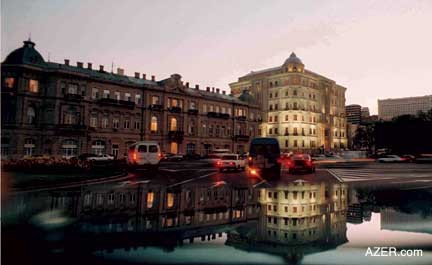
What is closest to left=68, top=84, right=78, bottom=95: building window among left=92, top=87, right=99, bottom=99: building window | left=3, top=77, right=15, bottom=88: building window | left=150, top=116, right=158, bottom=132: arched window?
left=92, top=87, right=99, bottom=99: building window

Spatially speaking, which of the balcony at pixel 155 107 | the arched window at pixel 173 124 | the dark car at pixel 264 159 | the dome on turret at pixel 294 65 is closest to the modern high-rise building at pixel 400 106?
the dome on turret at pixel 294 65

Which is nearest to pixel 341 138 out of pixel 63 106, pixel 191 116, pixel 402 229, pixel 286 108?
pixel 286 108

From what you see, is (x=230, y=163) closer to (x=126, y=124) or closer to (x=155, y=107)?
(x=126, y=124)

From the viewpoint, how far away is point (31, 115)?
33.4m

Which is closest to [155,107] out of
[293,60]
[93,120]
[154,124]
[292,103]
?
[154,124]

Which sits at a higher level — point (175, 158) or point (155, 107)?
point (155, 107)

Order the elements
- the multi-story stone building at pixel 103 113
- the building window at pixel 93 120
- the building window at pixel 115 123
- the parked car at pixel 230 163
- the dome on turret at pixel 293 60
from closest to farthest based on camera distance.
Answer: the parked car at pixel 230 163
the multi-story stone building at pixel 103 113
the building window at pixel 93 120
the building window at pixel 115 123
the dome on turret at pixel 293 60

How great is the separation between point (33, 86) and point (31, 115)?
3.82m

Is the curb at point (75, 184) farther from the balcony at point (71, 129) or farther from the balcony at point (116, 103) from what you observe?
the balcony at point (116, 103)

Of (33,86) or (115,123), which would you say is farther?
(115,123)

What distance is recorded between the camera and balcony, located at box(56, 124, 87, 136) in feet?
116

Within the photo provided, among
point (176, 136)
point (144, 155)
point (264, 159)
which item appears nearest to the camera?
point (264, 159)

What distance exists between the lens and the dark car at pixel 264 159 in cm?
2008

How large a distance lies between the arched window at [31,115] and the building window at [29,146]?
2.32 metres
